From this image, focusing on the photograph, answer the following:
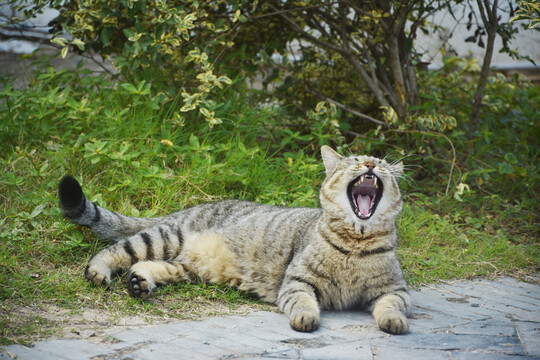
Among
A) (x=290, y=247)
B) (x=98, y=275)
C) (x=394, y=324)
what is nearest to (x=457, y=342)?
(x=394, y=324)

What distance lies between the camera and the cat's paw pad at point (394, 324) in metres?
3.12

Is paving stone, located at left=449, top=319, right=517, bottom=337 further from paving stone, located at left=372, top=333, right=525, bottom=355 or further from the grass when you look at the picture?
the grass

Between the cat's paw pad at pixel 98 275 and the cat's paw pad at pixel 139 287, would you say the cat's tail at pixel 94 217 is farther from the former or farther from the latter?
the cat's paw pad at pixel 139 287

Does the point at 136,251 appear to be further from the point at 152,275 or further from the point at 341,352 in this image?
the point at 341,352

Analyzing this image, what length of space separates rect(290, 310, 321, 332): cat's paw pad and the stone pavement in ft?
0.13

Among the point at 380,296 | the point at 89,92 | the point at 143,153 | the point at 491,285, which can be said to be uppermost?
the point at 89,92

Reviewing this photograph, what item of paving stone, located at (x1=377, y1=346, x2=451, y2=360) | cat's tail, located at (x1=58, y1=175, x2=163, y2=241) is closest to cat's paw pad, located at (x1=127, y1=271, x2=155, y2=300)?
cat's tail, located at (x1=58, y1=175, x2=163, y2=241)

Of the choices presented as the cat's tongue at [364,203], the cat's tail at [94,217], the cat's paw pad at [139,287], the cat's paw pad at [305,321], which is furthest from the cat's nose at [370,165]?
the cat's tail at [94,217]

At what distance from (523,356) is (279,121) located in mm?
4179

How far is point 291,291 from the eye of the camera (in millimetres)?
3549

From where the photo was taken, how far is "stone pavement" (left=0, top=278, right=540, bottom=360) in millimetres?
2609

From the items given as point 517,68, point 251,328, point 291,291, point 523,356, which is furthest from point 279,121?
point 517,68

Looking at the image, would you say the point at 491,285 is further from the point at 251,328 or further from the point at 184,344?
the point at 184,344

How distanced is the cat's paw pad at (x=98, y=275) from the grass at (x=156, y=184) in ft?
0.17
